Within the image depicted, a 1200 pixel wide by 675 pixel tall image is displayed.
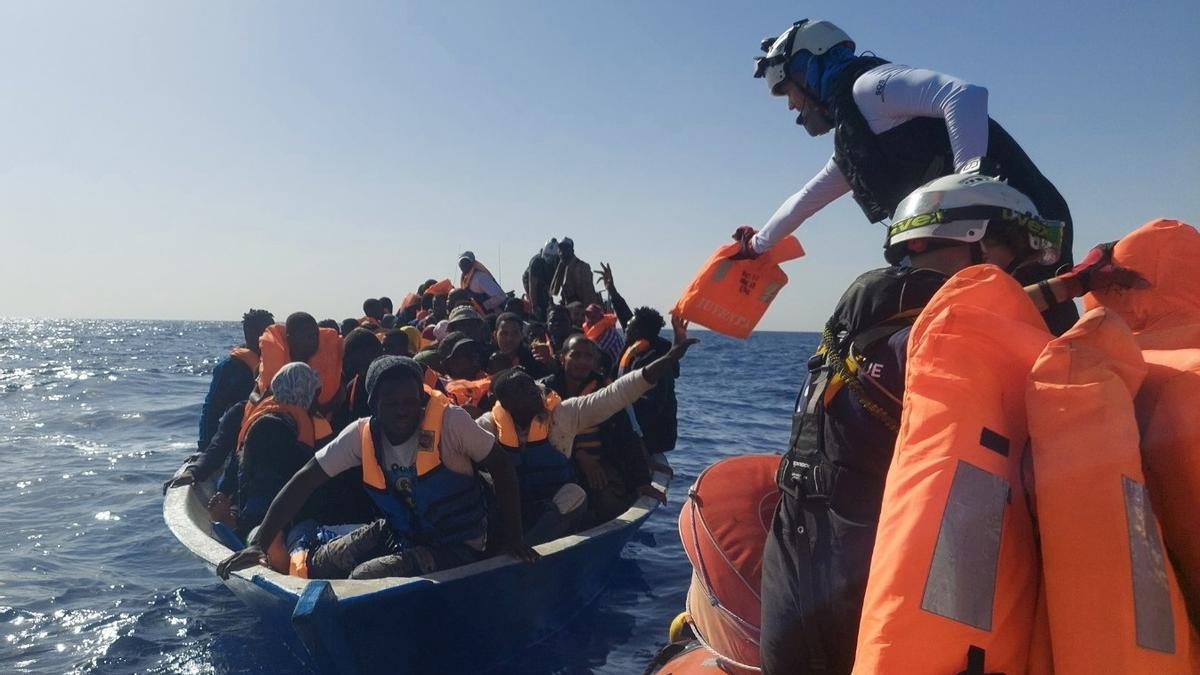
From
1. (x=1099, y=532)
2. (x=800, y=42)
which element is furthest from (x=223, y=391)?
(x=1099, y=532)

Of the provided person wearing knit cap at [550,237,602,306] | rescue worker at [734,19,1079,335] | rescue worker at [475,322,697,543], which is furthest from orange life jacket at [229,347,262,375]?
rescue worker at [734,19,1079,335]

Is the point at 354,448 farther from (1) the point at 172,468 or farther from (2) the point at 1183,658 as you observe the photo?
(1) the point at 172,468

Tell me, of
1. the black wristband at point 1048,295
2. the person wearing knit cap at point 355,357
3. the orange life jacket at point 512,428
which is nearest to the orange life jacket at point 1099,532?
the black wristband at point 1048,295

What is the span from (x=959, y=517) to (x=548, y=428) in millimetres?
4431

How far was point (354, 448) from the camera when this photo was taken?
456cm

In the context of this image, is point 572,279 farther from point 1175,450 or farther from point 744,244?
point 1175,450

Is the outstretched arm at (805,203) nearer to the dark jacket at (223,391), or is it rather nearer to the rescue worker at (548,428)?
the rescue worker at (548,428)

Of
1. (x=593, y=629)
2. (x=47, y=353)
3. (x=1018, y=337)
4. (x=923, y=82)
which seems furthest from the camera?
(x=47, y=353)

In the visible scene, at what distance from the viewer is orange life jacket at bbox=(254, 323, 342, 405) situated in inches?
259

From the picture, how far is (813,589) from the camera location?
2.10 metres

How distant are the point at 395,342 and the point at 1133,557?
7487 mm

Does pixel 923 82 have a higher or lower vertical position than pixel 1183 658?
higher

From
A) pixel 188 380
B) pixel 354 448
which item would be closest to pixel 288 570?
pixel 354 448

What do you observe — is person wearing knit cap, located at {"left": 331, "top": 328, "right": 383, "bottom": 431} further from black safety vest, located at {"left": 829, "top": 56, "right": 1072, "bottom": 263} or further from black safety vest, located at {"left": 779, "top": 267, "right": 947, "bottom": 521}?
black safety vest, located at {"left": 779, "top": 267, "right": 947, "bottom": 521}
